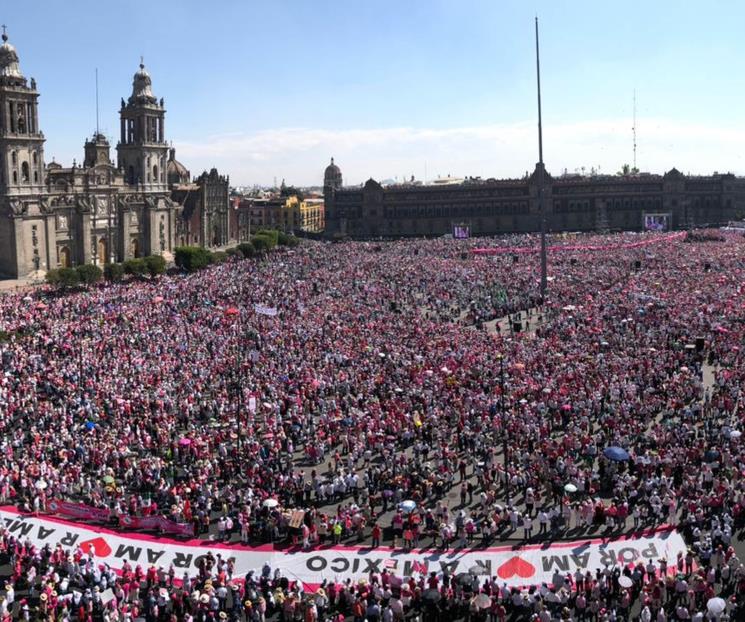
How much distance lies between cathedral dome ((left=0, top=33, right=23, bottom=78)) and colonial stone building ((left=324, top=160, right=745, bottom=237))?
8131 cm

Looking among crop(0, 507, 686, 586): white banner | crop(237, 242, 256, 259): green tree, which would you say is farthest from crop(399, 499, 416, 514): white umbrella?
crop(237, 242, 256, 259): green tree

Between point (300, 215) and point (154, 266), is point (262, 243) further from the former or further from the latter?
point (300, 215)

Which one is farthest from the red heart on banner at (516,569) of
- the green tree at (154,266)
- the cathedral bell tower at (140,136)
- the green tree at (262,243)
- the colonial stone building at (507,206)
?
the colonial stone building at (507,206)

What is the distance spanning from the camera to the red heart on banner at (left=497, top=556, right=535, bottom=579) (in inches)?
818

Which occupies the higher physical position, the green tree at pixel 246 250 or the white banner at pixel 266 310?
the green tree at pixel 246 250

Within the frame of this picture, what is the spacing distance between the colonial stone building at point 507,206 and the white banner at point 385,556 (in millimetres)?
134162

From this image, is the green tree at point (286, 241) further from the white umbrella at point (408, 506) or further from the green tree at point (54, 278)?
the white umbrella at point (408, 506)

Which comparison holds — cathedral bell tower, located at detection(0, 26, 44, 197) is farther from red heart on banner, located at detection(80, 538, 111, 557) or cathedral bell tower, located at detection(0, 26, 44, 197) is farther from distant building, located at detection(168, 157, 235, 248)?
red heart on banner, located at detection(80, 538, 111, 557)

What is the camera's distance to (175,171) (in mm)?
140625

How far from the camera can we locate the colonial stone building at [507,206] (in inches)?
6181

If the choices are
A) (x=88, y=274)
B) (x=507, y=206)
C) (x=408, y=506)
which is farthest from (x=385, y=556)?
(x=507, y=206)

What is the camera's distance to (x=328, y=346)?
42.9m

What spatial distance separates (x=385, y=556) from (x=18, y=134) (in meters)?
71.3

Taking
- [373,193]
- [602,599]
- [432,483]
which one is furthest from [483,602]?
[373,193]
